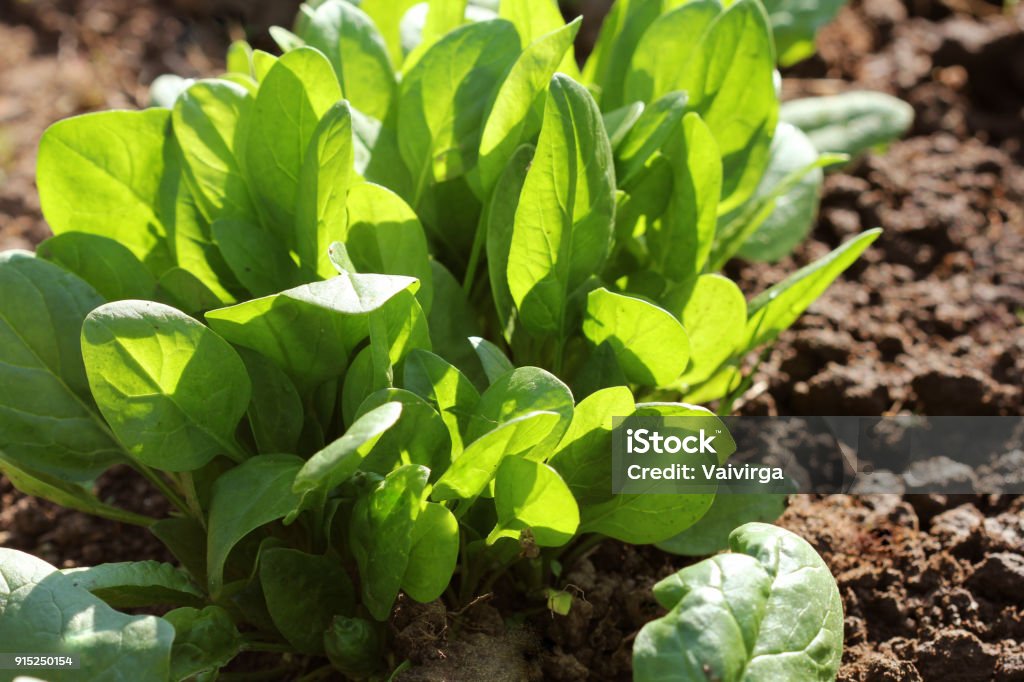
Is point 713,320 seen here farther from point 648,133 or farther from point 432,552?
point 432,552

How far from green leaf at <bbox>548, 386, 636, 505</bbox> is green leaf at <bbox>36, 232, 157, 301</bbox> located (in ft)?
2.14

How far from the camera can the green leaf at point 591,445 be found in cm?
133

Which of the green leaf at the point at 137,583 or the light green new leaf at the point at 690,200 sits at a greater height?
the light green new leaf at the point at 690,200

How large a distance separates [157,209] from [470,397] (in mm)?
613

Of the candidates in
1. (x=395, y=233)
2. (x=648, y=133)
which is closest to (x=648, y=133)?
(x=648, y=133)

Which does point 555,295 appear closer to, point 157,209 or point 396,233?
point 396,233

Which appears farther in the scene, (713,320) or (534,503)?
(713,320)

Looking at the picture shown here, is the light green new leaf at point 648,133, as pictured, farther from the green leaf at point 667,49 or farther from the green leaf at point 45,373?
the green leaf at point 45,373

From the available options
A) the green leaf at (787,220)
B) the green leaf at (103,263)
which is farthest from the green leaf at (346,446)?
the green leaf at (787,220)

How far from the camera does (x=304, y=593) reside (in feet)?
4.56

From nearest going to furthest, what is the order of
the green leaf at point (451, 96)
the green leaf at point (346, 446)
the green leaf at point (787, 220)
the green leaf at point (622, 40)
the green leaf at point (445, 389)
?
1. the green leaf at point (346, 446)
2. the green leaf at point (445, 389)
3. the green leaf at point (451, 96)
4. the green leaf at point (622, 40)
5. the green leaf at point (787, 220)

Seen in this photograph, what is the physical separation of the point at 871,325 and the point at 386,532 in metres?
1.18

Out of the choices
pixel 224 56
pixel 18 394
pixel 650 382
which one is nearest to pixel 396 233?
pixel 650 382
